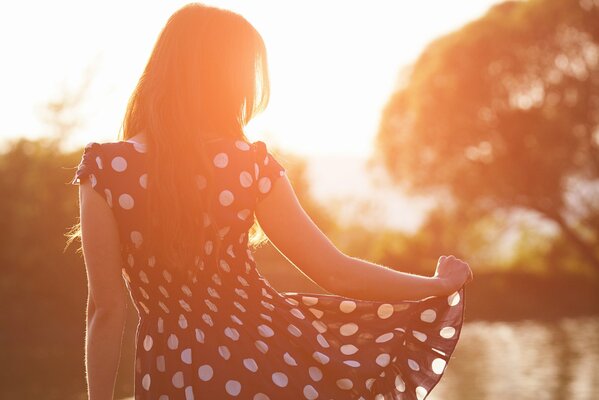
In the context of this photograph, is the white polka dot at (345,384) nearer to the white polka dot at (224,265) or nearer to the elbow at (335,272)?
the elbow at (335,272)

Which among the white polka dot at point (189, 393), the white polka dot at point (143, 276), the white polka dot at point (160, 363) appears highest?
the white polka dot at point (143, 276)

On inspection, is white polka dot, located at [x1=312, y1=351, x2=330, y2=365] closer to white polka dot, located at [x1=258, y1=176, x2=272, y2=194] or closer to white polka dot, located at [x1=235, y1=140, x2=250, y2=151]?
white polka dot, located at [x1=258, y1=176, x2=272, y2=194]

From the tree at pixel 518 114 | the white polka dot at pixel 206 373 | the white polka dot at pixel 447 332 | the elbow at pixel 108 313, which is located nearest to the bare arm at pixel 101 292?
the elbow at pixel 108 313

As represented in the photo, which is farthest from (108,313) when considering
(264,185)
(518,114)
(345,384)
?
(518,114)

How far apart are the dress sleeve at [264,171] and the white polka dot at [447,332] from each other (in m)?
0.69

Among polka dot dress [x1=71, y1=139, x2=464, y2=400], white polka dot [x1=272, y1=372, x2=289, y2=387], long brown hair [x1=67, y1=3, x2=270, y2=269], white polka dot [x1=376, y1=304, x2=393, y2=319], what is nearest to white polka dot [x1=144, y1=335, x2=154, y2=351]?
polka dot dress [x1=71, y1=139, x2=464, y2=400]

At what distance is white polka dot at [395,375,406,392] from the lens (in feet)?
9.60

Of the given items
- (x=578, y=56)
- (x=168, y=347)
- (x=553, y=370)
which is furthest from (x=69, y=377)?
(x=578, y=56)

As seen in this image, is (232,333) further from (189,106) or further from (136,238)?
(189,106)

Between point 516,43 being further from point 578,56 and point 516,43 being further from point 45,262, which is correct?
point 45,262

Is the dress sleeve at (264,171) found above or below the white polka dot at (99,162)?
above

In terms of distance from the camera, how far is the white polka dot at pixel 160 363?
273cm

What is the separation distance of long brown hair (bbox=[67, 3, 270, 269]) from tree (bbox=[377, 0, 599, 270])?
27.0m

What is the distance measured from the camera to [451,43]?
30.7 metres
